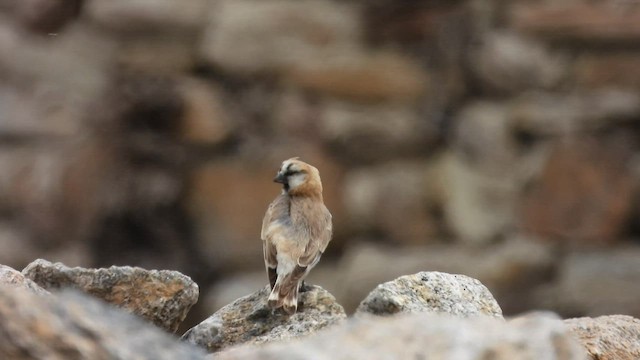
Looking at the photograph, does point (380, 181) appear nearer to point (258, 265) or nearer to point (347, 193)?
point (347, 193)

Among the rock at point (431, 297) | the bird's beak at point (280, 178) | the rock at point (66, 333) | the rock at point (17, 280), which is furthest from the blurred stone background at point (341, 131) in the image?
the rock at point (66, 333)

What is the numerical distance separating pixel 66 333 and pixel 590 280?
2833 millimetres

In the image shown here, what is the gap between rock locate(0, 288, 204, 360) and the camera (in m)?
1.38

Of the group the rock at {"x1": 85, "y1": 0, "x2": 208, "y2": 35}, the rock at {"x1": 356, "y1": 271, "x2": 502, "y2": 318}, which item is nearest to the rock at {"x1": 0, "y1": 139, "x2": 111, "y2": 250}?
the rock at {"x1": 85, "y1": 0, "x2": 208, "y2": 35}

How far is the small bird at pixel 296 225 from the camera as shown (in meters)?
3.37

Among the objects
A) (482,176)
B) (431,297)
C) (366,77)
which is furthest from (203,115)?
(431,297)

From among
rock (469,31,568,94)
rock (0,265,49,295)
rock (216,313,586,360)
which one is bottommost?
rock (216,313,586,360)

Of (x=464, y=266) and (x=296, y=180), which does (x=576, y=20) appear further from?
(x=296, y=180)

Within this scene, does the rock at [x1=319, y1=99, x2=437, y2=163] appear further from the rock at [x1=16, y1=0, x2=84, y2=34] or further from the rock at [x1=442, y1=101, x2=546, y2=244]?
the rock at [x1=16, y1=0, x2=84, y2=34]

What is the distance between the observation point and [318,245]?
3.50 m

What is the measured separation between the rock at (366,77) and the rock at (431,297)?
1.64 metres

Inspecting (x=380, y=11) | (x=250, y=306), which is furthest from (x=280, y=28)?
(x=250, y=306)

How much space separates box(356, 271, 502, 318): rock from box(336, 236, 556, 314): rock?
158cm

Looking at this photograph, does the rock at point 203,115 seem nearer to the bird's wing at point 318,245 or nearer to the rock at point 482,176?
the bird's wing at point 318,245
